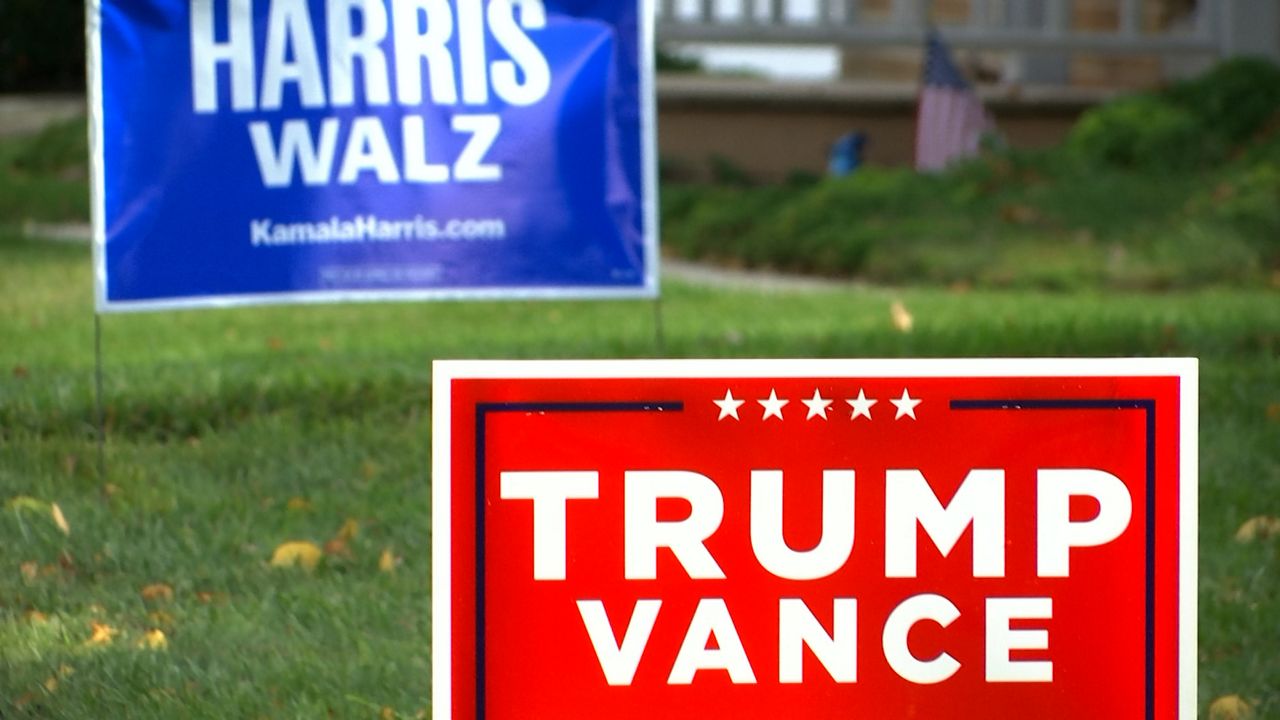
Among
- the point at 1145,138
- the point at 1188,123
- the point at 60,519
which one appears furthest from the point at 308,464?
the point at 1188,123

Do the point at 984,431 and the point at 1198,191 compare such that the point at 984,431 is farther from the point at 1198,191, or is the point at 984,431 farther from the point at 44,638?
the point at 1198,191

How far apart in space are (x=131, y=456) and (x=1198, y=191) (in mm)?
8011

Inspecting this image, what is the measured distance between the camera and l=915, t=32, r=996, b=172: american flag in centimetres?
1443

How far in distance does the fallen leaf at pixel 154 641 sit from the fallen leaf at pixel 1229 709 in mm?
2284

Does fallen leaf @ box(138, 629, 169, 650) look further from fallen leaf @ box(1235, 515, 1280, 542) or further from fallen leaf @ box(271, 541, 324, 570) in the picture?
fallen leaf @ box(1235, 515, 1280, 542)

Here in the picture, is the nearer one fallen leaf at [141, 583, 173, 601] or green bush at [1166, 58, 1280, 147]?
fallen leaf at [141, 583, 173, 601]

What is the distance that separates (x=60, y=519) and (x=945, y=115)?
396 inches

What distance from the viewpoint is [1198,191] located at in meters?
12.3

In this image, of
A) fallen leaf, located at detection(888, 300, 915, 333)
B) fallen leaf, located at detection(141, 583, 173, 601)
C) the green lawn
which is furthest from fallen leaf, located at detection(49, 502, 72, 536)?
fallen leaf, located at detection(888, 300, 915, 333)

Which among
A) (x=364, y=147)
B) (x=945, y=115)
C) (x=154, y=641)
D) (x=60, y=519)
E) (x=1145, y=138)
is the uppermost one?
(x=945, y=115)

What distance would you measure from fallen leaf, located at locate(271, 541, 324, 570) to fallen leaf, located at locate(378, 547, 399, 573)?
6.4 inches

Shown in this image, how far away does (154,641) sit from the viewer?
14.8 ft

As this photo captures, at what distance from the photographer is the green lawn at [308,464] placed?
4.34m

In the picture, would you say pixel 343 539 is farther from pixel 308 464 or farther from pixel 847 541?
pixel 847 541
